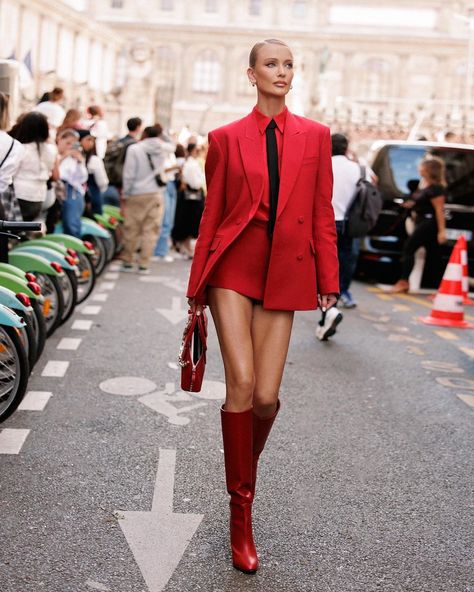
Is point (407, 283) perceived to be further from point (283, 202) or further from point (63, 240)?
point (283, 202)

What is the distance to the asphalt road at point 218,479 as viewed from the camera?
341 centimetres

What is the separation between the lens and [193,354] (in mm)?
3604

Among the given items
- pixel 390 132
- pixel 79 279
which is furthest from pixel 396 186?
pixel 390 132

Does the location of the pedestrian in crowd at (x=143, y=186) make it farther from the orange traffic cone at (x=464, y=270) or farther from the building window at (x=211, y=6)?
the building window at (x=211, y=6)

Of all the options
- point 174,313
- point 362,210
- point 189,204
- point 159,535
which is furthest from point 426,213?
point 159,535

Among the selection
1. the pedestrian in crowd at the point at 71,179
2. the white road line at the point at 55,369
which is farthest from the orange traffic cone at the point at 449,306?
the white road line at the point at 55,369

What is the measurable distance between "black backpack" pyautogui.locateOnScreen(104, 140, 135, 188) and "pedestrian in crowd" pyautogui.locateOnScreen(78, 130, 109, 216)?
1.06 m

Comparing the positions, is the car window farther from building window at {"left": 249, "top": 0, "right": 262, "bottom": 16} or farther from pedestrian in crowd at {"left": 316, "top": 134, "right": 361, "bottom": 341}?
building window at {"left": 249, "top": 0, "right": 262, "bottom": 16}

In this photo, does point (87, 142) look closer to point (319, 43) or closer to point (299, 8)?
point (319, 43)

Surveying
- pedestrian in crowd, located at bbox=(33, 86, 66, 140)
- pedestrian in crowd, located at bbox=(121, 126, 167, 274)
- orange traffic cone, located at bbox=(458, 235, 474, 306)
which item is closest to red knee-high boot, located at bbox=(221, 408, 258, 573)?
orange traffic cone, located at bbox=(458, 235, 474, 306)

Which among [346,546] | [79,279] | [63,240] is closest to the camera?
[346,546]

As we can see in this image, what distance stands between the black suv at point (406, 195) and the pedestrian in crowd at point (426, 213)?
0.29 m

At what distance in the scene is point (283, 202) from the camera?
135 inches

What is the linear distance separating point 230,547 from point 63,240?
4804 millimetres
